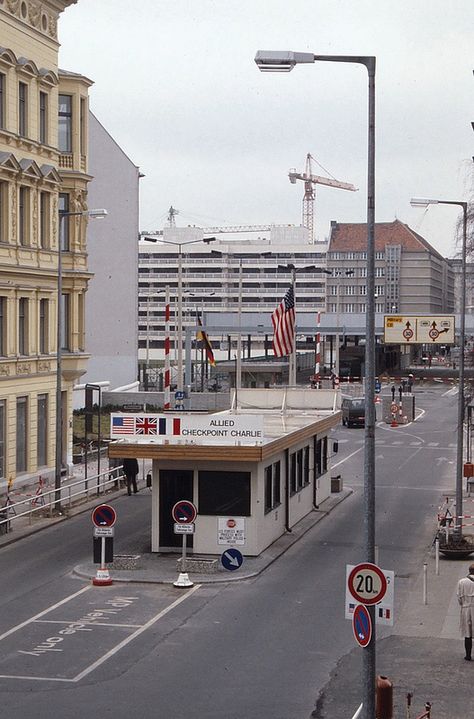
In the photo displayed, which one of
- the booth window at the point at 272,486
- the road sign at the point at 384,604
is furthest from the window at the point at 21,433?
the road sign at the point at 384,604

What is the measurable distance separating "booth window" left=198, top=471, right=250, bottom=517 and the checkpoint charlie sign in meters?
0.79

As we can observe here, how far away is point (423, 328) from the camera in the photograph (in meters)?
70.2

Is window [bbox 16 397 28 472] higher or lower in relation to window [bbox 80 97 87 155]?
lower

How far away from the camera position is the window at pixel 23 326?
A: 40.3 m

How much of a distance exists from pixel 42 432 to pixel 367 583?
2916 centimetres

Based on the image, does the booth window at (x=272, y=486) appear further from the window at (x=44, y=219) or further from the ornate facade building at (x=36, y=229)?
the window at (x=44, y=219)

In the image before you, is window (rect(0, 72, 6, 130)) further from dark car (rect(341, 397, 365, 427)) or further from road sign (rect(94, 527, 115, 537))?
dark car (rect(341, 397, 365, 427))

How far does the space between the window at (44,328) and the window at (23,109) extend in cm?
588

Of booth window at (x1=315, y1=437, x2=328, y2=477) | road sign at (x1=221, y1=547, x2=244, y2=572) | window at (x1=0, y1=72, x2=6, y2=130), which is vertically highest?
window at (x1=0, y1=72, x2=6, y2=130)

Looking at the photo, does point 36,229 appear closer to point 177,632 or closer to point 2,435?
point 2,435

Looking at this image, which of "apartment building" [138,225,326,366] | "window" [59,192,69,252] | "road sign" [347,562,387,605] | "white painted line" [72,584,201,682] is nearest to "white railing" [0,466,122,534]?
"window" [59,192,69,252]

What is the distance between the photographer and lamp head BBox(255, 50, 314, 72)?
1462 cm

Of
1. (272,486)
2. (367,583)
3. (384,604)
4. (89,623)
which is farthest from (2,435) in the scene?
(367,583)

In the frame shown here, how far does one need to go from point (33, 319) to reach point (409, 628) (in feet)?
75.9
